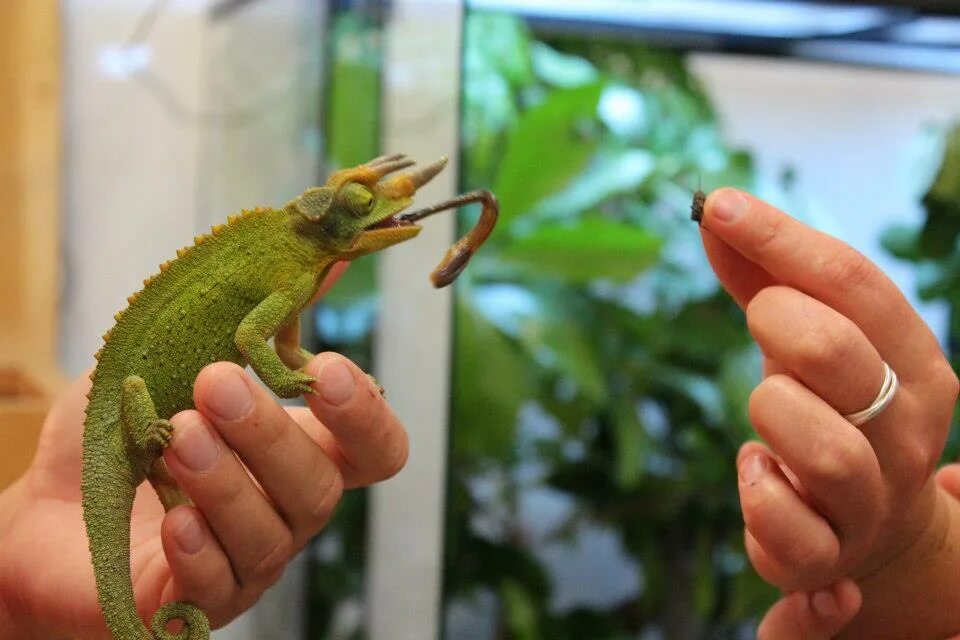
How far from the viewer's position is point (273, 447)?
0.63 meters

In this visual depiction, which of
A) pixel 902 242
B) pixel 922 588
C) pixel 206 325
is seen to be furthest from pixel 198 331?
pixel 902 242

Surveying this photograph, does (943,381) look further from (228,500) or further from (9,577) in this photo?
(9,577)

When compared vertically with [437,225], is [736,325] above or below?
below

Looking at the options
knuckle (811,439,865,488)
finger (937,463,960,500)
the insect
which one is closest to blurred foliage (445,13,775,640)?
finger (937,463,960,500)

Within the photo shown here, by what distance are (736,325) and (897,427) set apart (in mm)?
1067

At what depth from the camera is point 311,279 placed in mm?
681

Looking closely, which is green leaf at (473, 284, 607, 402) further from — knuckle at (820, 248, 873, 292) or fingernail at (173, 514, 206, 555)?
fingernail at (173, 514, 206, 555)

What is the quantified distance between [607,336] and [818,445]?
1070 millimetres

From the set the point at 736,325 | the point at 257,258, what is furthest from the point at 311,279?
the point at 736,325

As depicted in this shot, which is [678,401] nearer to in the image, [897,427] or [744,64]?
[744,64]

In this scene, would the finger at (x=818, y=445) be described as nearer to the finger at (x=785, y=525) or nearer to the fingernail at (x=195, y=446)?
the finger at (x=785, y=525)

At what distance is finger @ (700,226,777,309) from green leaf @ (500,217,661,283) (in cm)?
76

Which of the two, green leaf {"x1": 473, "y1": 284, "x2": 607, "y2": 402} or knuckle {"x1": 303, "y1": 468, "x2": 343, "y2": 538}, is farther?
green leaf {"x1": 473, "y1": 284, "x2": 607, "y2": 402}

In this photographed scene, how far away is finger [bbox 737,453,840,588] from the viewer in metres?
0.72
